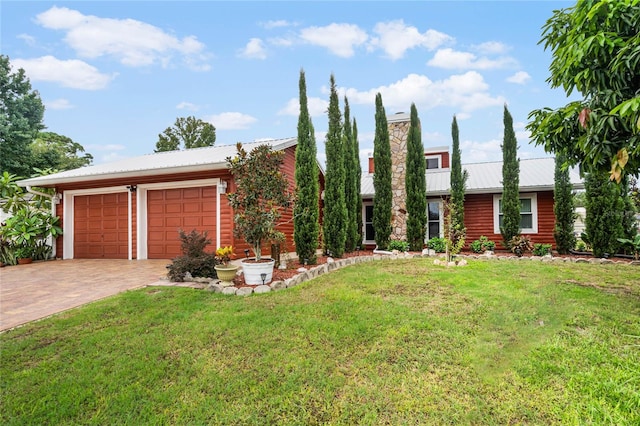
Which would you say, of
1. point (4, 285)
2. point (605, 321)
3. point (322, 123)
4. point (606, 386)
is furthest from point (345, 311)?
point (4, 285)

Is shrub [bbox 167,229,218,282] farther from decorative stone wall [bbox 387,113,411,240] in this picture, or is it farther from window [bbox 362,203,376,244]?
window [bbox 362,203,376,244]

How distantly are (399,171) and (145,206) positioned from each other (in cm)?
882

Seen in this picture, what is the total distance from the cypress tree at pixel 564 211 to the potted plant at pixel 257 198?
8.68 m

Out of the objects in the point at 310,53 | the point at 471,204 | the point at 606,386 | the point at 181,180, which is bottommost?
the point at 606,386

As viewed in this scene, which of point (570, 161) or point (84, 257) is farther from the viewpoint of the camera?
point (84, 257)

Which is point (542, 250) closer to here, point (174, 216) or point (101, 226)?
point (174, 216)

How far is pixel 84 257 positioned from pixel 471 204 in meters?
13.4

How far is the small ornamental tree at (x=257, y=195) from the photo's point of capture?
223 inches

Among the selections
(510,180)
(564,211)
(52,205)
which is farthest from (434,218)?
(52,205)

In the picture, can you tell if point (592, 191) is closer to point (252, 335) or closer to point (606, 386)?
point (606, 386)

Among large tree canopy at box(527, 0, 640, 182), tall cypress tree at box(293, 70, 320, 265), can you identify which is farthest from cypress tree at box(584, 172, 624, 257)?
tall cypress tree at box(293, 70, 320, 265)

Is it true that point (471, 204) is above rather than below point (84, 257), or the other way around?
above

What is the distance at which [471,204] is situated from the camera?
38.7 feet

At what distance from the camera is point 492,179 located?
12.1m
